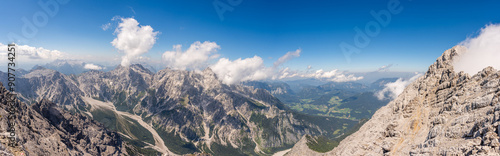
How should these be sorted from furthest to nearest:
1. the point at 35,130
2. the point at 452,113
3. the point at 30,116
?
1. the point at 30,116
2. the point at 35,130
3. the point at 452,113

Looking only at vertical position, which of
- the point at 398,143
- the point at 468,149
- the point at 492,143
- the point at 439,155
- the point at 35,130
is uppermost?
the point at 492,143

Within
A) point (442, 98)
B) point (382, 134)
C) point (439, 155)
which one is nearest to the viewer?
point (439, 155)

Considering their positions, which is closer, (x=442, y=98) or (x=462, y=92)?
(x=462, y=92)

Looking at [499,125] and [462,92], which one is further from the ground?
[462,92]

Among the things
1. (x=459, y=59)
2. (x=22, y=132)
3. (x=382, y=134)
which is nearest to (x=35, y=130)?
(x=22, y=132)

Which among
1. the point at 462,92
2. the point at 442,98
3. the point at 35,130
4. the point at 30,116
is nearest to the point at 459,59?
the point at 442,98

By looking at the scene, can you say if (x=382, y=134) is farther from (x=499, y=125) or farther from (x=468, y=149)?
(x=499, y=125)
